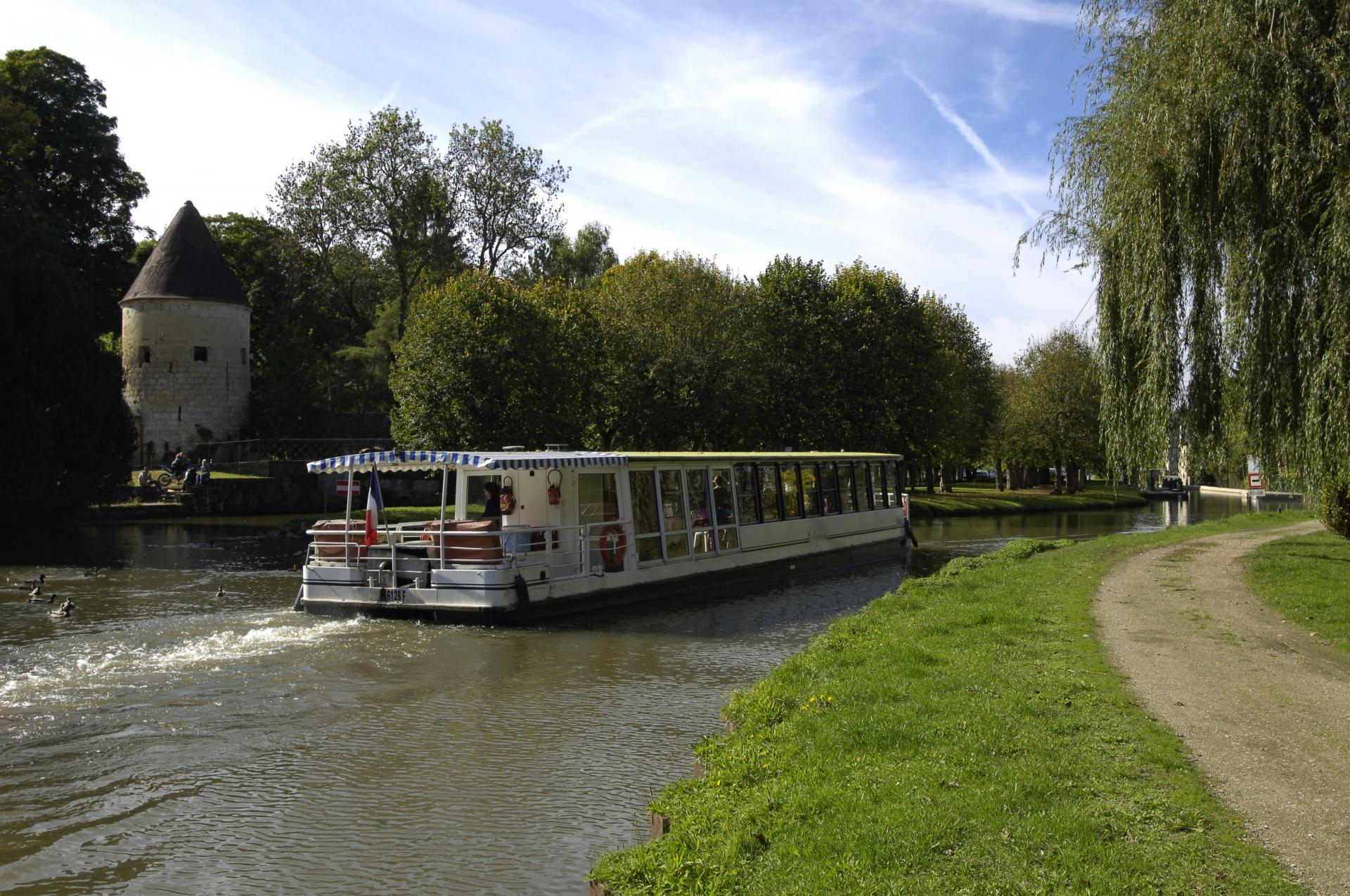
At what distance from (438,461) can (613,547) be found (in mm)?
4130

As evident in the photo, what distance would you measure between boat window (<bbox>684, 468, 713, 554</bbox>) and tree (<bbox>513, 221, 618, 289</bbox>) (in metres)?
36.8

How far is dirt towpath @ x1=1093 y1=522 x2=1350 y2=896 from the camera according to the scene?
6.44m

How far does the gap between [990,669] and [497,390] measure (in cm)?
2865

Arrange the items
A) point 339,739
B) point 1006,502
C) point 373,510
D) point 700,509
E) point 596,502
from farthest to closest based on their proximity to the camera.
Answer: point 1006,502 < point 700,509 < point 596,502 < point 373,510 < point 339,739

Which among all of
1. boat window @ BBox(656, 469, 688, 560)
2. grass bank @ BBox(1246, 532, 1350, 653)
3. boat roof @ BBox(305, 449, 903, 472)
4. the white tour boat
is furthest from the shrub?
boat roof @ BBox(305, 449, 903, 472)

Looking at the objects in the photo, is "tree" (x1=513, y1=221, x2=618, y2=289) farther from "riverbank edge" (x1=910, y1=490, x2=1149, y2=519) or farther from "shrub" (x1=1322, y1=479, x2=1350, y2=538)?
"shrub" (x1=1322, y1=479, x2=1350, y2=538)

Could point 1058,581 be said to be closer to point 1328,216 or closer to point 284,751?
point 1328,216

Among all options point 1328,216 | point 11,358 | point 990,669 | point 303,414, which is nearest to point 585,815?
point 990,669

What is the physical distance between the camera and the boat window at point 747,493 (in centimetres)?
2550

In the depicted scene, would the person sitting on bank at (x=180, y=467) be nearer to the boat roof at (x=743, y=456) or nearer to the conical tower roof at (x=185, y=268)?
the conical tower roof at (x=185, y=268)

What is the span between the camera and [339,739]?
36.4ft

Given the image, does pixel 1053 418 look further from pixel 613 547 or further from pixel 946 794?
pixel 946 794

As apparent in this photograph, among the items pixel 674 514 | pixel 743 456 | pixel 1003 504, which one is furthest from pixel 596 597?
pixel 1003 504

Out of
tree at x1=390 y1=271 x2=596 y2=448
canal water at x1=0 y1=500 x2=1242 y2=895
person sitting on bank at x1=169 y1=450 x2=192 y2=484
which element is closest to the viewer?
canal water at x1=0 y1=500 x2=1242 y2=895
